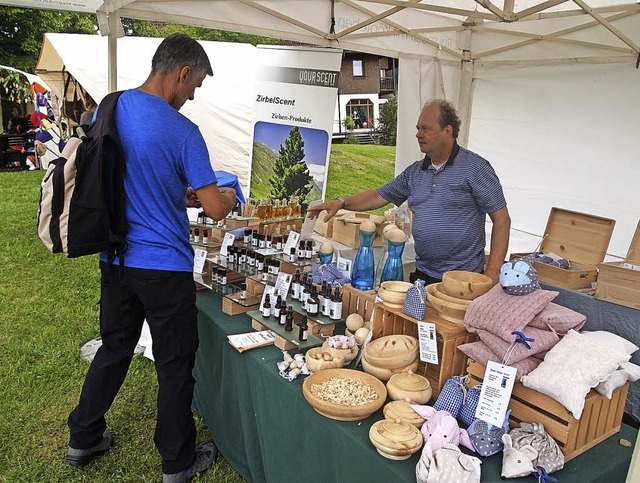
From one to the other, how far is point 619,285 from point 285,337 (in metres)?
1.56

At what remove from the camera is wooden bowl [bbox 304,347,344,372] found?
1758 mm

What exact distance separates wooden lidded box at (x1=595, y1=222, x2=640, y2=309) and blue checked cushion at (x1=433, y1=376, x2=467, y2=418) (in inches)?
47.4

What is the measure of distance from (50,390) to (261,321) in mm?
1799

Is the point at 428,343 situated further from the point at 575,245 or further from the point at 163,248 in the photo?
the point at 575,245

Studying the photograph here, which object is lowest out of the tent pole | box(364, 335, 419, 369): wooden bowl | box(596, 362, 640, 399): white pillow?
box(364, 335, 419, 369): wooden bowl

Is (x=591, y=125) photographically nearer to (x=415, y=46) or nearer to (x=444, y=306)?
(x=415, y=46)

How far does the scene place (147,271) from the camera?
1.90 metres

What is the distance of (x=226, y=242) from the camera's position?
9.12 ft

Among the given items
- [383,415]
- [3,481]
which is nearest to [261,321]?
[383,415]

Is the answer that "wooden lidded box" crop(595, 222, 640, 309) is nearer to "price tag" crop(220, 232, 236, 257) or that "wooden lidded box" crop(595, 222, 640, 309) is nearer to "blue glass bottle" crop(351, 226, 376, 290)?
"blue glass bottle" crop(351, 226, 376, 290)

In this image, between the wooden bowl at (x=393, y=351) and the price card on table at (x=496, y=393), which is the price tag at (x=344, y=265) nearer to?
the wooden bowl at (x=393, y=351)

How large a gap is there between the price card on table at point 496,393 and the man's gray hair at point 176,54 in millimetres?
1459

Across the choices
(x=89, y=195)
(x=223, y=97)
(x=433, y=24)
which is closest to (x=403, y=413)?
(x=89, y=195)

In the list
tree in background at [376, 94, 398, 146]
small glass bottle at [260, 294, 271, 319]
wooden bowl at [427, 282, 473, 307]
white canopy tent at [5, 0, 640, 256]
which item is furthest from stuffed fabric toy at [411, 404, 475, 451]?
tree in background at [376, 94, 398, 146]
